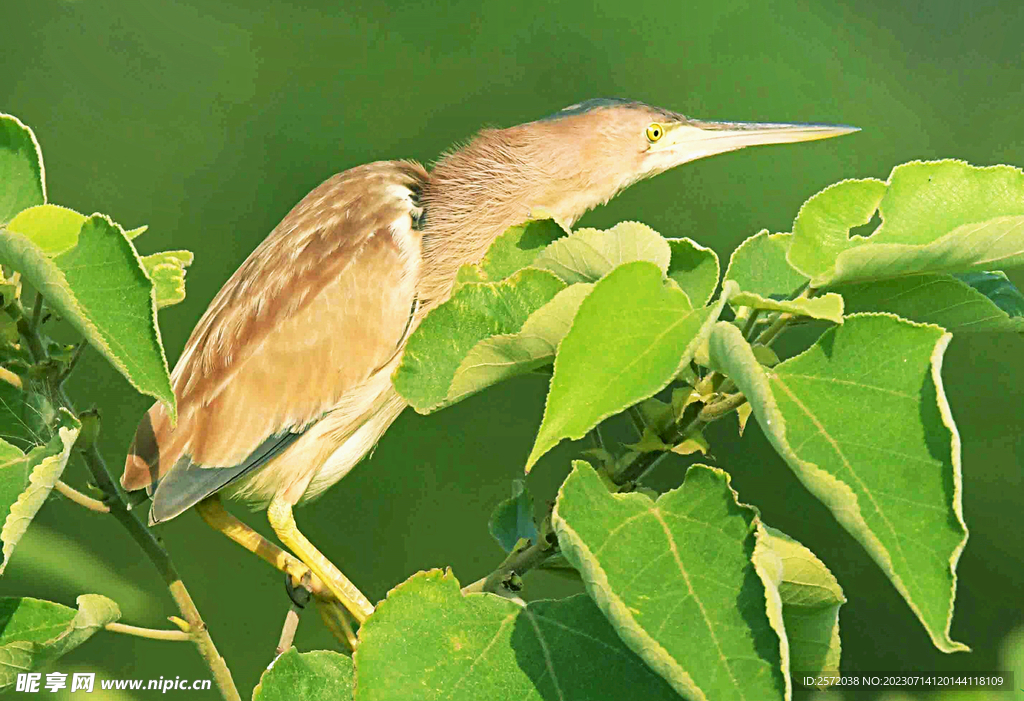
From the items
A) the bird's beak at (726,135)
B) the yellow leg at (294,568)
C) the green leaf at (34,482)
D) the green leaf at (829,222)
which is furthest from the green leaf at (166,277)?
the bird's beak at (726,135)

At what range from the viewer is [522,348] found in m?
0.74

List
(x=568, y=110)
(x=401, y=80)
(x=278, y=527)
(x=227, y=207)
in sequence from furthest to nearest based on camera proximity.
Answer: (x=401, y=80) < (x=227, y=207) < (x=568, y=110) < (x=278, y=527)

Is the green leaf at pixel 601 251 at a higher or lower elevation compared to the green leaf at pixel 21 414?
higher

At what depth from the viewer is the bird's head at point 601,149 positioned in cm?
172

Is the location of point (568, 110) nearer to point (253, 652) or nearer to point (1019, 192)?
point (1019, 192)

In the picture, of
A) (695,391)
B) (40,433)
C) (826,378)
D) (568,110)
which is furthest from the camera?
(568,110)

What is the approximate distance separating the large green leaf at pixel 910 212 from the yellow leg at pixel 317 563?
0.77 metres

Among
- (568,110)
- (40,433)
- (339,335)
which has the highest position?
(568,110)

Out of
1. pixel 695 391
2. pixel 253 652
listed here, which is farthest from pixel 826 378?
pixel 253 652

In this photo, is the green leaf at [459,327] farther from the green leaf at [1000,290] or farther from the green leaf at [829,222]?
the green leaf at [1000,290]

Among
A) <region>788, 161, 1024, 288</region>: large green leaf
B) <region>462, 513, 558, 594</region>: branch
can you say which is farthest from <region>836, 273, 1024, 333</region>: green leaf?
<region>462, 513, 558, 594</region>: branch

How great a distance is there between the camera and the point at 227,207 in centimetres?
295

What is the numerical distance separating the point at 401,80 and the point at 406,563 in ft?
4.68

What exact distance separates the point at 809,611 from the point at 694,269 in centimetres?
26
